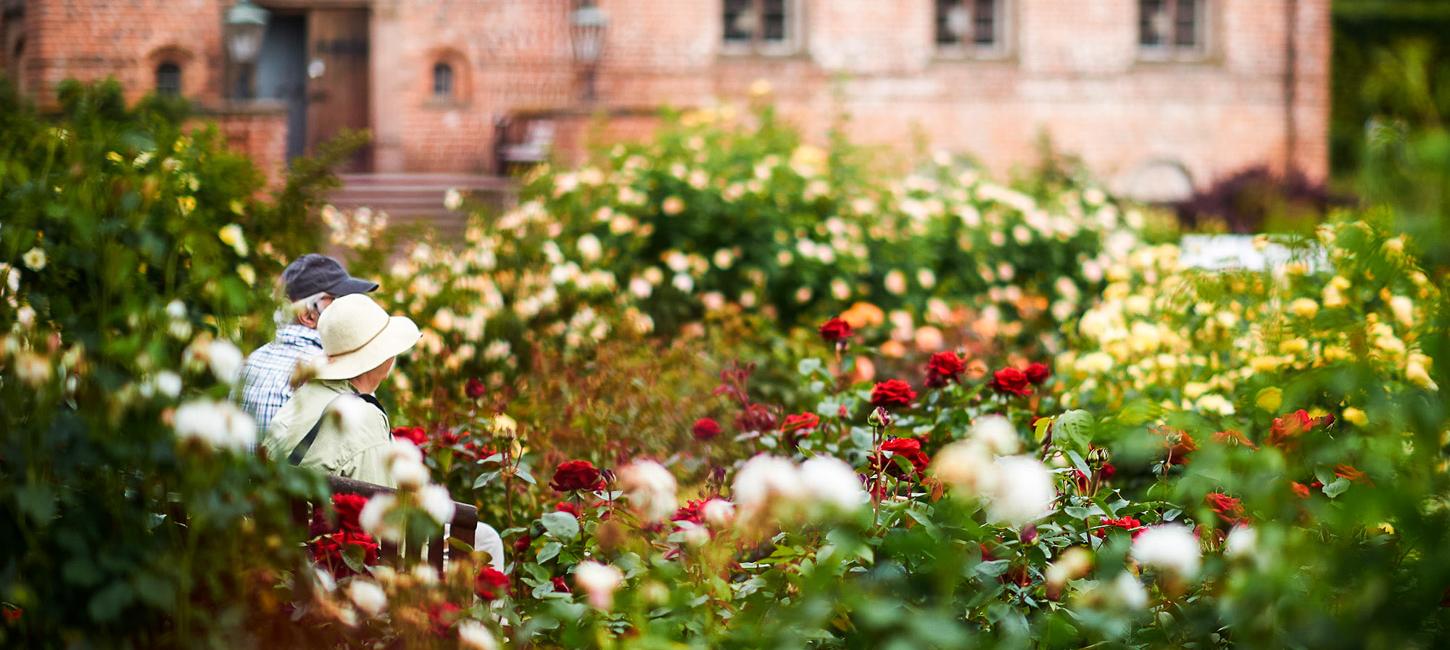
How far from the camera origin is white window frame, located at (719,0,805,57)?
19234 millimetres

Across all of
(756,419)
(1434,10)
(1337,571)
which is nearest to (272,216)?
(756,419)

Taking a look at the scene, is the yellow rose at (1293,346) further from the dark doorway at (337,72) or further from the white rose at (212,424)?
the dark doorway at (337,72)

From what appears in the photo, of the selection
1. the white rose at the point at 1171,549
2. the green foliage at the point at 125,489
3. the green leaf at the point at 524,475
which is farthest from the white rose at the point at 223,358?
the white rose at the point at 1171,549

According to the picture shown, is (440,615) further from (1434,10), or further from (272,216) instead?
(1434,10)

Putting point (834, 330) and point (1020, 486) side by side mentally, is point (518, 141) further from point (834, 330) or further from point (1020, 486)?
point (1020, 486)

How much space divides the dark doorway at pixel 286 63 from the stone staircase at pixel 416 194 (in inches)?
65.4

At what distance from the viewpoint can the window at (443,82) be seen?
60.3ft

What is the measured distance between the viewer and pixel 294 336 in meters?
4.39

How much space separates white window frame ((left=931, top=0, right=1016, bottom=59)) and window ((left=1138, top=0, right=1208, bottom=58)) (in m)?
1.86

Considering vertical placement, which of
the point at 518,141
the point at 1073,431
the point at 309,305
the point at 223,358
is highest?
the point at 518,141

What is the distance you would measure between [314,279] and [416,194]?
1167 centimetres

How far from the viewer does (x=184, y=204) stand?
4.50m

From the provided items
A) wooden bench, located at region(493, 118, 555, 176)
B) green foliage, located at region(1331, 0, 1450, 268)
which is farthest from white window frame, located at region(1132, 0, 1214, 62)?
green foliage, located at region(1331, 0, 1450, 268)

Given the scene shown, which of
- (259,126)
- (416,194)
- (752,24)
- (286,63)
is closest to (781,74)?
(752,24)
